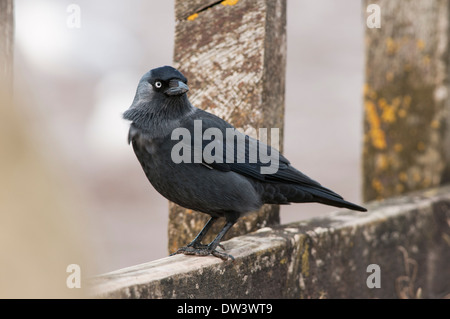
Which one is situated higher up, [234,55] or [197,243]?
[234,55]

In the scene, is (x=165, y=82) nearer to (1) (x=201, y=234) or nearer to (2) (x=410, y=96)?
(1) (x=201, y=234)

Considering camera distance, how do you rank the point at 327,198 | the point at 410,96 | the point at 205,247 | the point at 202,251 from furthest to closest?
the point at 410,96 < the point at 327,198 < the point at 205,247 < the point at 202,251

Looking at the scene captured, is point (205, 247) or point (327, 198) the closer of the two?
point (205, 247)

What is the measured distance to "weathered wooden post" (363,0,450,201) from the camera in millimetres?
4238

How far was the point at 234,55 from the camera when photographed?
269cm

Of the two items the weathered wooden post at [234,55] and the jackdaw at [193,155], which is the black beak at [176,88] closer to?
the jackdaw at [193,155]

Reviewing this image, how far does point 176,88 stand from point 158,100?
4.7 inches

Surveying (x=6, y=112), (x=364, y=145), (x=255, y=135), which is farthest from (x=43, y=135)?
(x=364, y=145)

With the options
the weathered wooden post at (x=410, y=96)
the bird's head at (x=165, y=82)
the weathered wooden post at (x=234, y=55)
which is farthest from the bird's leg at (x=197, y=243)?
the weathered wooden post at (x=410, y=96)

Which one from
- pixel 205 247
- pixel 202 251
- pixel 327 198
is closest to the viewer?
pixel 202 251

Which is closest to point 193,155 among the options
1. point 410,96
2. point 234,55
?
point 234,55

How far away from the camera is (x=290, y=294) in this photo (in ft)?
8.58

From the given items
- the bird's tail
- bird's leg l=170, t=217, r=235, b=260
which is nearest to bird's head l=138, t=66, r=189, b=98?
bird's leg l=170, t=217, r=235, b=260

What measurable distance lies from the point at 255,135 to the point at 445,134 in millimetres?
2136
